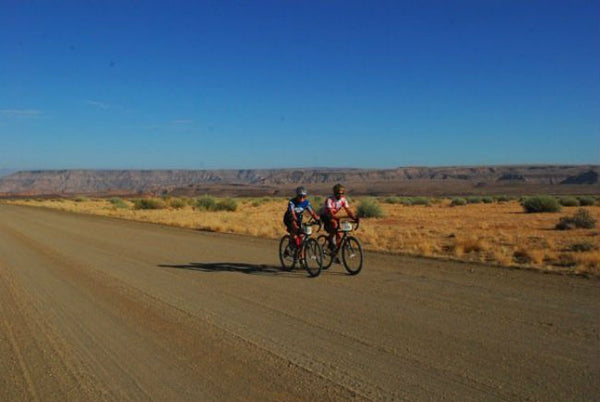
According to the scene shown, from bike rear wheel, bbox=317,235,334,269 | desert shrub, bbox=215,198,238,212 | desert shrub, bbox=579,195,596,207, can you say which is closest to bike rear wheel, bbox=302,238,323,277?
bike rear wheel, bbox=317,235,334,269

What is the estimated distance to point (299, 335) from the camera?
782 cm

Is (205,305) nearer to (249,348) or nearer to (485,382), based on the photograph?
(249,348)

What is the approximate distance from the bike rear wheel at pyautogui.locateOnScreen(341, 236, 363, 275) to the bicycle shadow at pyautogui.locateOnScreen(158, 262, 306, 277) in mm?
1072

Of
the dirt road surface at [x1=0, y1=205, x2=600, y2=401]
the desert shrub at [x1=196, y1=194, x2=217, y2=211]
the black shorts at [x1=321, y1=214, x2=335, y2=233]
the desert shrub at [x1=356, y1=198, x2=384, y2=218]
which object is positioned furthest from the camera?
the desert shrub at [x1=196, y1=194, x2=217, y2=211]

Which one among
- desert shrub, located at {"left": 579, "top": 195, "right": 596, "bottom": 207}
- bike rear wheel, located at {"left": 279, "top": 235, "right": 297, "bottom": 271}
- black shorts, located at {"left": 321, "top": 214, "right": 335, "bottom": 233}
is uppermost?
black shorts, located at {"left": 321, "top": 214, "right": 335, "bottom": 233}

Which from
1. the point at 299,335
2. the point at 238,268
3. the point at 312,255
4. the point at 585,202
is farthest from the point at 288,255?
the point at 585,202

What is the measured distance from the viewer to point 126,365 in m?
6.65

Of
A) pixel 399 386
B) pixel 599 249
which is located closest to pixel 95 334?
pixel 399 386

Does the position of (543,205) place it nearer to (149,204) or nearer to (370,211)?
(370,211)

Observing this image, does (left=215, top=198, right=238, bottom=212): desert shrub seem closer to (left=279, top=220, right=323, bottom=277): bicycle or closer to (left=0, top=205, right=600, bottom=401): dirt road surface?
(left=0, top=205, right=600, bottom=401): dirt road surface

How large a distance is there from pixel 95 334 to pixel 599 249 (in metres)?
15.6

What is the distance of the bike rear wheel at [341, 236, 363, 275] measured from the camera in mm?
12806

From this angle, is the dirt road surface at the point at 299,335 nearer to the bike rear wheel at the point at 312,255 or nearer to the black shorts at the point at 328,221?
the bike rear wheel at the point at 312,255

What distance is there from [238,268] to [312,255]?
235cm
